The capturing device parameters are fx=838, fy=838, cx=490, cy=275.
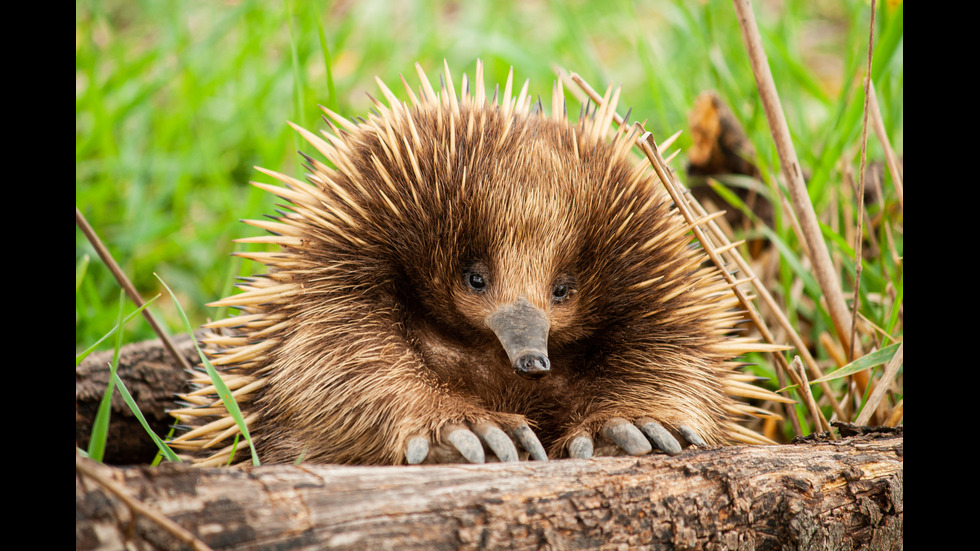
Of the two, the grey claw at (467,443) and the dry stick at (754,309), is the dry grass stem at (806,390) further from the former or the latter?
the grey claw at (467,443)

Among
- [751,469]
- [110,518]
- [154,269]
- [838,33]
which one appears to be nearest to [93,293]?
[154,269]

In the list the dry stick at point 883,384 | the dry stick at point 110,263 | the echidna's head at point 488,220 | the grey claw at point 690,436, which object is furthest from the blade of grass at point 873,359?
the dry stick at point 110,263

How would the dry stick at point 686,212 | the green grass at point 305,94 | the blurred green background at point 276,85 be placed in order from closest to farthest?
the dry stick at point 686,212
the green grass at point 305,94
the blurred green background at point 276,85

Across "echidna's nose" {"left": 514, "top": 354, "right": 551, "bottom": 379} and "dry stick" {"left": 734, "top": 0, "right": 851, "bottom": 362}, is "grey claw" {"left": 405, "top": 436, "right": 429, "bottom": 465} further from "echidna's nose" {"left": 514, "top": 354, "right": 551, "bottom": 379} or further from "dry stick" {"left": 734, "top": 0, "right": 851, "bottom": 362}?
"dry stick" {"left": 734, "top": 0, "right": 851, "bottom": 362}

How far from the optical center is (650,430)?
1.61 m

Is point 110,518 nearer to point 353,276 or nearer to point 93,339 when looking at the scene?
point 353,276

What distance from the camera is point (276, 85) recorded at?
12.7ft

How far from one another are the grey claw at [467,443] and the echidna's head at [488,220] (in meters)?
0.18

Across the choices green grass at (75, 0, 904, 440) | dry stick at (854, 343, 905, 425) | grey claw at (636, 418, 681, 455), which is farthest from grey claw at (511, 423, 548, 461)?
green grass at (75, 0, 904, 440)

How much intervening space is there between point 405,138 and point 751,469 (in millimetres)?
939

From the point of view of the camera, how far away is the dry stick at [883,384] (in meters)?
1.79

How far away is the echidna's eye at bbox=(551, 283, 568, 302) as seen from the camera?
169 centimetres

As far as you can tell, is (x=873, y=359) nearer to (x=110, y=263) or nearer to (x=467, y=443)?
(x=467, y=443)

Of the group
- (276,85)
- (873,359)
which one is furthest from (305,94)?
(873,359)
